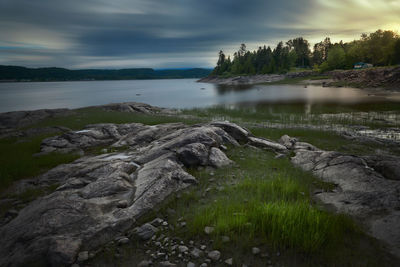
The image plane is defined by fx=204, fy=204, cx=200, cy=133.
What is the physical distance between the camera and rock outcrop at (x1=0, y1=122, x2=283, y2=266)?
15.6 feet

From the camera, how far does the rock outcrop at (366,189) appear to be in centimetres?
525

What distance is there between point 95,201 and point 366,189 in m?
9.03

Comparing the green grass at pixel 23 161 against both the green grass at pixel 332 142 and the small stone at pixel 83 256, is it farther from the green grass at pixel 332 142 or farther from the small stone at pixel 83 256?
the green grass at pixel 332 142

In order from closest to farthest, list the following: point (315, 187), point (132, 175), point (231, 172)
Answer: point (315, 187), point (132, 175), point (231, 172)

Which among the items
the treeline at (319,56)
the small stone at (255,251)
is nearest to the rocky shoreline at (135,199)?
the small stone at (255,251)

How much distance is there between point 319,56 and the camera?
522ft

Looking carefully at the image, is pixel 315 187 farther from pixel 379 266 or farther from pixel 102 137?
pixel 102 137

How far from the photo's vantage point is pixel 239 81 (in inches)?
5891

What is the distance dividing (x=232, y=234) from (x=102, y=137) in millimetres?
16766

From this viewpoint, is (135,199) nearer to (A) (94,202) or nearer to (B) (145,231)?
(A) (94,202)

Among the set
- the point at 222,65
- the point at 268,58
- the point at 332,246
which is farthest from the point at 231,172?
the point at 222,65

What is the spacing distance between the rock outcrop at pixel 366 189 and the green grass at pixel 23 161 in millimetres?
14331

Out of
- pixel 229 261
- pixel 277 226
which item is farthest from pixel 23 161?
pixel 277 226

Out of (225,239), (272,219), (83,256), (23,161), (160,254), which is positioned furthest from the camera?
(23,161)
